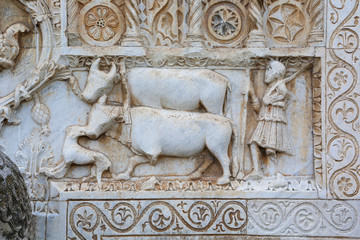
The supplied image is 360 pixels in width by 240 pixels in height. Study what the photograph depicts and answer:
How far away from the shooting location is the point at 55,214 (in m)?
7.68

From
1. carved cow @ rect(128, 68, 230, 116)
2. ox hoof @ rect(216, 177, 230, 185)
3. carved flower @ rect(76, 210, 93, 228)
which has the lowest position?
carved flower @ rect(76, 210, 93, 228)

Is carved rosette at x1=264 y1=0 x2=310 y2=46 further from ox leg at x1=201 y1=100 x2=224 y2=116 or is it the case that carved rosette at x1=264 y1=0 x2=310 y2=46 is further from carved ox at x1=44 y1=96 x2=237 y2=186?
carved ox at x1=44 y1=96 x2=237 y2=186

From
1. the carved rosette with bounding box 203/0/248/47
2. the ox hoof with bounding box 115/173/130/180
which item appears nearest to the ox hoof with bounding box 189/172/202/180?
the ox hoof with bounding box 115/173/130/180

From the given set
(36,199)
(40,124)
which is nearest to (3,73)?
(40,124)

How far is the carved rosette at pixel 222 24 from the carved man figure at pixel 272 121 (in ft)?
1.48

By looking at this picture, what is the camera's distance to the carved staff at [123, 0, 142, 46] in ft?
25.5

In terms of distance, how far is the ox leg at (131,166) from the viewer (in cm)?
775

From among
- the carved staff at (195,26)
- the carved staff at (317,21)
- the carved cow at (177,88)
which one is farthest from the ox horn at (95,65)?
the carved staff at (317,21)

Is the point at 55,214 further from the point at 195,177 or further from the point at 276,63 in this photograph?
the point at 276,63

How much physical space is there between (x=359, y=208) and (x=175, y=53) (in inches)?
84.4

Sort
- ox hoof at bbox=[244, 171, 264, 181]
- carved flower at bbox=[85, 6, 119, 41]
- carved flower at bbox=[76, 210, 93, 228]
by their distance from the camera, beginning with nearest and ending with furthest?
carved flower at bbox=[76, 210, 93, 228] → ox hoof at bbox=[244, 171, 264, 181] → carved flower at bbox=[85, 6, 119, 41]

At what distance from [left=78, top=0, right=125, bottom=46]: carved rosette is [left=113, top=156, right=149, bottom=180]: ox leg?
3.49 feet

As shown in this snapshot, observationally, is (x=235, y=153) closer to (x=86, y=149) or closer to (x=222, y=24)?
(x=222, y=24)

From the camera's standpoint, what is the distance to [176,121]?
7.76 m
